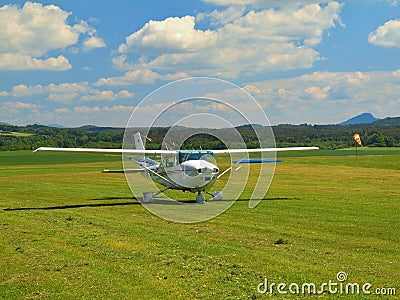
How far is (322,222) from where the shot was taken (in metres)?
14.2

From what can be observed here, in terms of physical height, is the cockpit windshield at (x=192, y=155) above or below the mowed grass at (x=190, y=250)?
above

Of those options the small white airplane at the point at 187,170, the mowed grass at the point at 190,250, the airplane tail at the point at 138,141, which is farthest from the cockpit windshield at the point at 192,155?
the airplane tail at the point at 138,141

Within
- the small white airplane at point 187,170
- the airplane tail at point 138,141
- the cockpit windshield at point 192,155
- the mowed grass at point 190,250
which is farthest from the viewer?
the airplane tail at point 138,141

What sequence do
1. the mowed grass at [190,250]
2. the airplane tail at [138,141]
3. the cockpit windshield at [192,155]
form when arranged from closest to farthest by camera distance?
the mowed grass at [190,250] → the cockpit windshield at [192,155] → the airplane tail at [138,141]

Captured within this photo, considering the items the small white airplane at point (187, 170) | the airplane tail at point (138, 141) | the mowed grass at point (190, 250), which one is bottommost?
the mowed grass at point (190, 250)

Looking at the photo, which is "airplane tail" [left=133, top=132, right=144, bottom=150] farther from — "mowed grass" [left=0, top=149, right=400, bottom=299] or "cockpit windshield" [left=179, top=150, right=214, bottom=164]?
"mowed grass" [left=0, top=149, right=400, bottom=299]

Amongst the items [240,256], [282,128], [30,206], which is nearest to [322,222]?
[240,256]

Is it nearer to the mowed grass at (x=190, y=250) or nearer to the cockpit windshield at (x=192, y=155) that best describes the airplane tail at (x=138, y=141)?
the cockpit windshield at (x=192, y=155)

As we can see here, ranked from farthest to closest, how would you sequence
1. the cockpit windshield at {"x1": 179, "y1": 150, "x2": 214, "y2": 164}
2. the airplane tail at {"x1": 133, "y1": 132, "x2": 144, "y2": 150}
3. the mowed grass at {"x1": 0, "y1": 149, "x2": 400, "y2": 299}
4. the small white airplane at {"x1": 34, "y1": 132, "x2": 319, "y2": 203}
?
the airplane tail at {"x1": 133, "y1": 132, "x2": 144, "y2": 150} → the cockpit windshield at {"x1": 179, "y1": 150, "x2": 214, "y2": 164} → the small white airplane at {"x1": 34, "y1": 132, "x2": 319, "y2": 203} → the mowed grass at {"x1": 0, "y1": 149, "x2": 400, "y2": 299}

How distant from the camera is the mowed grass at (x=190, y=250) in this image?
7945mm

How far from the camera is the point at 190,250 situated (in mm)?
10500

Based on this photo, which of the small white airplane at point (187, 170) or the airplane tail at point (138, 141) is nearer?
the small white airplane at point (187, 170)

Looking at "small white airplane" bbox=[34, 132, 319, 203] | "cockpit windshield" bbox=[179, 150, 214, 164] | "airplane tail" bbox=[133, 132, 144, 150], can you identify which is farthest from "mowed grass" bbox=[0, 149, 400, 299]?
"airplane tail" bbox=[133, 132, 144, 150]

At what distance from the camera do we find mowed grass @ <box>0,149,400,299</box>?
313 inches
